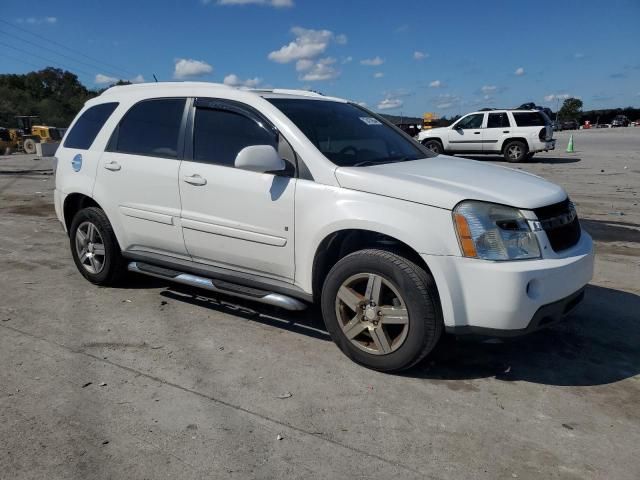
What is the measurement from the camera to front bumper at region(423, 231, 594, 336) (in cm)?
301

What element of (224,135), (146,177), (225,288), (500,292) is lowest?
(225,288)

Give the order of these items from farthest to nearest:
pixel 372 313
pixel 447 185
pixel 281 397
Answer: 1. pixel 372 313
2. pixel 447 185
3. pixel 281 397

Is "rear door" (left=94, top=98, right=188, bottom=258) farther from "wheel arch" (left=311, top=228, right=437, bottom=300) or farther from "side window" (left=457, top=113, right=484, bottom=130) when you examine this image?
"side window" (left=457, top=113, right=484, bottom=130)

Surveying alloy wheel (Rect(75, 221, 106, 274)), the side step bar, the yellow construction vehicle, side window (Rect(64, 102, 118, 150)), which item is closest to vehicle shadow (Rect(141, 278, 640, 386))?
the side step bar

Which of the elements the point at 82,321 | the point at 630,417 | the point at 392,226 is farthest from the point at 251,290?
the point at 630,417

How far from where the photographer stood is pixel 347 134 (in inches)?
162

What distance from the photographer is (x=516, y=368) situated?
3551 mm

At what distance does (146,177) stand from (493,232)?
9.14 ft

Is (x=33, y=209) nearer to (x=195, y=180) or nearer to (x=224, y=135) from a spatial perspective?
(x=195, y=180)

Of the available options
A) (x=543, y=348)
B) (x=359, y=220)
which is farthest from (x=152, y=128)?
(x=543, y=348)

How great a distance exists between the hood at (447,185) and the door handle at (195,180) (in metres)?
1.11

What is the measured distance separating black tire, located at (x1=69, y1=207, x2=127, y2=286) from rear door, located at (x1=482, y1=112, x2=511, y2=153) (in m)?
16.6

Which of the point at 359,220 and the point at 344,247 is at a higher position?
the point at 359,220

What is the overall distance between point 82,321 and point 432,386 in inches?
109
